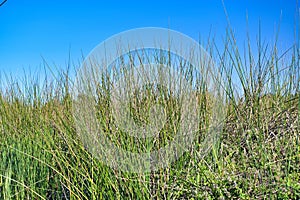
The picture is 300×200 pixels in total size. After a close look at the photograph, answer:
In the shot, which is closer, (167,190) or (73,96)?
(167,190)

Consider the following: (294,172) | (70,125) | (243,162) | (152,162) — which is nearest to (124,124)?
(152,162)

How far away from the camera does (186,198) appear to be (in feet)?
6.06

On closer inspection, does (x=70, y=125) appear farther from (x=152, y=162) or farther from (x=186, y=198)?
(x=186, y=198)

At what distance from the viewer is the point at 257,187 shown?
68.4 inches

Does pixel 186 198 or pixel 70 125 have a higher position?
pixel 70 125

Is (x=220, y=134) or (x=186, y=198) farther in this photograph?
(x=220, y=134)

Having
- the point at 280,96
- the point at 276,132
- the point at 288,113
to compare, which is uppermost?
the point at 280,96

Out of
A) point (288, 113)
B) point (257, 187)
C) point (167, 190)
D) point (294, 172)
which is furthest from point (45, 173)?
point (288, 113)

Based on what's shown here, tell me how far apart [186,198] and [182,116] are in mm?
616

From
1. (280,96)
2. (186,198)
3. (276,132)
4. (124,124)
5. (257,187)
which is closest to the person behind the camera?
(257,187)

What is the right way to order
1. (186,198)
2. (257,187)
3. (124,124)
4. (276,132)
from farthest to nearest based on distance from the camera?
(276,132), (124,124), (186,198), (257,187)

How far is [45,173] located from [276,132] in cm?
173

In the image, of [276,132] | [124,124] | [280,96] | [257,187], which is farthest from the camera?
[280,96]

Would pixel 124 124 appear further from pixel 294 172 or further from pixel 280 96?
pixel 280 96
